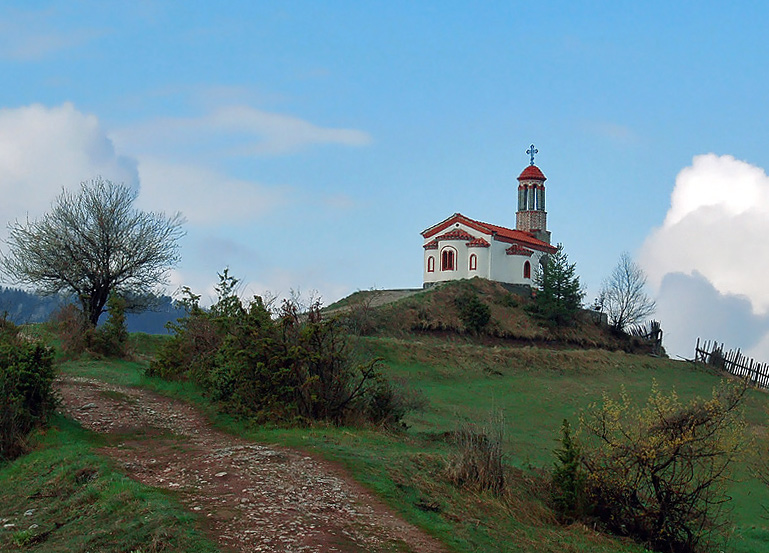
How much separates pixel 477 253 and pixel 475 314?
952 cm

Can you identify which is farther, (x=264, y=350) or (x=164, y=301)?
(x=164, y=301)

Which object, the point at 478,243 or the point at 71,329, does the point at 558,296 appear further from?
the point at 71,329

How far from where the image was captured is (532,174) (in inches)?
2571

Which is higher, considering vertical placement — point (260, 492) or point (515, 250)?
point (515, 250)

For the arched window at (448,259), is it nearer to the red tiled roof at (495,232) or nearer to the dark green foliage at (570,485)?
the red tiled roof at (495,232)

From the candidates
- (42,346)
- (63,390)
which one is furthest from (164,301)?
(42,346)

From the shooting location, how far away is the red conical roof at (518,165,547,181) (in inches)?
2569

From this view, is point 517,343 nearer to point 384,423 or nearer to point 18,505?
point 384,423

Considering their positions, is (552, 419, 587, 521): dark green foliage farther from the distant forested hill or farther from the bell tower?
the bell tower

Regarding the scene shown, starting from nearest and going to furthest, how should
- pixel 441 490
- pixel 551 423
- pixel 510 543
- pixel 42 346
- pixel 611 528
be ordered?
1. pixel 510 543
2. pixel 441 490
3. pixel 611 528
4. pixel 42 346
5. pixel 551 423

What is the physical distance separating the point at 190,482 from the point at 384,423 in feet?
20.8

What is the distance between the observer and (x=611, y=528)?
42.3ft

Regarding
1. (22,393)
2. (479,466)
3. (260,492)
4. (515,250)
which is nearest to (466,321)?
(515,250)

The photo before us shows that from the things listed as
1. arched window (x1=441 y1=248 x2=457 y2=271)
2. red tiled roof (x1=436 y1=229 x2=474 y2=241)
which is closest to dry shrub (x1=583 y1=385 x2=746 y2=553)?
red tiled roof (x1=436 y1=229 x2=474 y2=241)
